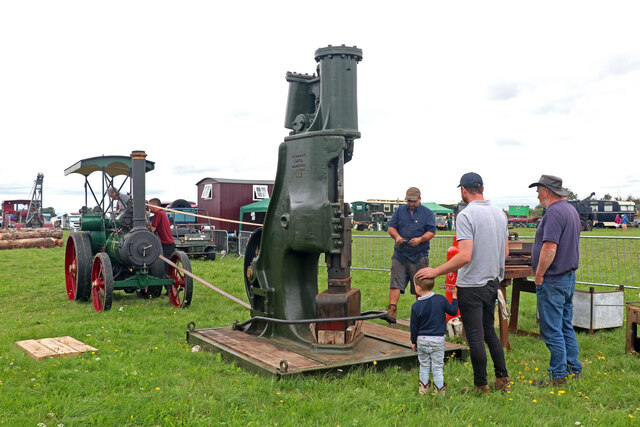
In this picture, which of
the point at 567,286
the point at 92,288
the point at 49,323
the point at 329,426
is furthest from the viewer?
the point at 92,288

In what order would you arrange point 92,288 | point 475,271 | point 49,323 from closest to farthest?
point 475,271 → point 49,323 → point 92,288

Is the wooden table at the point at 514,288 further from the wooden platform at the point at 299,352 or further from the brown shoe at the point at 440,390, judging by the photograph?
Answer: the brown shoe at the point at 440,390

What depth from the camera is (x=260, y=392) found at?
4.30 meters

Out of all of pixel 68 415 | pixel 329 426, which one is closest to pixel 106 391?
pixel 68 415

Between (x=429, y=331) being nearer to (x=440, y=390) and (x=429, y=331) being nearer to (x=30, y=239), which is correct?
(x=440, y=390)

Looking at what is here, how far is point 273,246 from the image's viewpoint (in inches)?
224

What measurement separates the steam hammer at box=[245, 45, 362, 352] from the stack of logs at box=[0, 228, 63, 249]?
892 inches

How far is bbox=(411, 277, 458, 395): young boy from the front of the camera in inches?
166

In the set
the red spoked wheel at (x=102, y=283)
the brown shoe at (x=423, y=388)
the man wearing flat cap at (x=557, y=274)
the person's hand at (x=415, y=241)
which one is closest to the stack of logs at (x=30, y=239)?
the red spoked wheel at (x=102, y=283)

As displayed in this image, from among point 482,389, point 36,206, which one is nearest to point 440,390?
point 482,389

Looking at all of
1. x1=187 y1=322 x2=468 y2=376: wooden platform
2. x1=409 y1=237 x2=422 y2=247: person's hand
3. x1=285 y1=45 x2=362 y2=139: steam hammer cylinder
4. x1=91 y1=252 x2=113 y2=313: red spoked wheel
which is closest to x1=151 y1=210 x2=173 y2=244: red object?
x1=91 y1=252 x2=113 y2=313: red spoked wheel

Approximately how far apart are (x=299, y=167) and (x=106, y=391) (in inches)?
104

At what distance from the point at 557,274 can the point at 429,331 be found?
1366 mm

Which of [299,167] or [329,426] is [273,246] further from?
[329,426]
